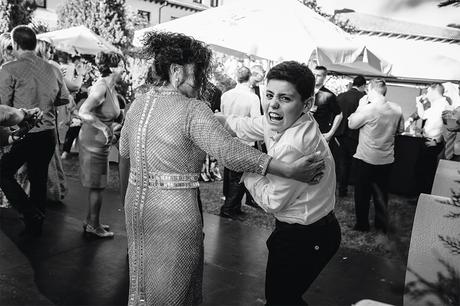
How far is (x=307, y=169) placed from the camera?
2049 mm

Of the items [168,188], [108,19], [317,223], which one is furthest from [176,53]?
[108,19]

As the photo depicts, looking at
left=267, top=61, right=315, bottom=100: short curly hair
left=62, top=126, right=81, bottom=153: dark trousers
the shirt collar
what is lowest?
left=62, top=126, right=81, bottom=153: dark trousers

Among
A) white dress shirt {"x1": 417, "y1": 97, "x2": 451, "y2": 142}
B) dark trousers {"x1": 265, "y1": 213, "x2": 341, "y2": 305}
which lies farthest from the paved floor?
white dress shirt {"x1": 417, "y1": 97, "x2": 451, "y2": 142}

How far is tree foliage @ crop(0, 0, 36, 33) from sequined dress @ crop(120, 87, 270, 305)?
835 inches

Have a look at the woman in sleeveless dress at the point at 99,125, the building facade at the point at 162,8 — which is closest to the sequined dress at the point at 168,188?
the woman in sleeveless dress at the point at 99,125

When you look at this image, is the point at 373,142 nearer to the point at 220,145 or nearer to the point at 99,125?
the point at 99,125

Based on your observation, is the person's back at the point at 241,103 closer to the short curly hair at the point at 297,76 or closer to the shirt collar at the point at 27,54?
the shirt collar at the point at 27,54

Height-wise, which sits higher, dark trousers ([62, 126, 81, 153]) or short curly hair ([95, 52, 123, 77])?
short curly hair ([95, 52, 123, 77])

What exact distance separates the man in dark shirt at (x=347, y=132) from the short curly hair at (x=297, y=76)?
19.5ft

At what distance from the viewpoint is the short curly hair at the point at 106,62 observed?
4.80 m

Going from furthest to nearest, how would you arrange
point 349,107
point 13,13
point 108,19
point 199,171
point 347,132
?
point 13,13, point 108,19, point 347,132, point 349,107, point 199,171

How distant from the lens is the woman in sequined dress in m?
2.16

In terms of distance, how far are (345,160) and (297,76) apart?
6.22m

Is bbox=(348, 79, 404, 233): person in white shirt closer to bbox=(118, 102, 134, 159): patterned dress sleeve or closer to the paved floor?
the paved floor
